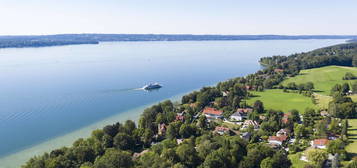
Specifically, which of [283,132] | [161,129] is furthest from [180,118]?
[283,132]

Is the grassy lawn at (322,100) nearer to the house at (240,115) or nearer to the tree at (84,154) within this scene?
the house at (240,115)

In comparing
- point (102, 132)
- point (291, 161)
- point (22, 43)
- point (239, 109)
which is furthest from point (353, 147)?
point (22, 43)

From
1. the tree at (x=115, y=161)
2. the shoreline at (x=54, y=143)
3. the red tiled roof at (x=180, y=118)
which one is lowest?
the shoreline at (x=54, y=143)

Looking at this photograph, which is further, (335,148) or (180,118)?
(180,118)

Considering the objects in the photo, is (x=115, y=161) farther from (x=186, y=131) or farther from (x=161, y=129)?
(x=161, y=129)

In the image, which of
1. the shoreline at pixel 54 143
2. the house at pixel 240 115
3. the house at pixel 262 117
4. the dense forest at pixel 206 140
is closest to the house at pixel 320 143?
the dense forest at pixel 206 140

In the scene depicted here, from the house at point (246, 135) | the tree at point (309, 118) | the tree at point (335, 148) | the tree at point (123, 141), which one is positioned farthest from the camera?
the tree at point (309, 118)

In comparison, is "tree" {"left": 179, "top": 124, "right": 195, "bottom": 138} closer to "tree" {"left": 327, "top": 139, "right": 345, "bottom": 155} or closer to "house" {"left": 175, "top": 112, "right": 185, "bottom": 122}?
"house" {"left": 175, "top": 112, "right": 185, "bottom": 122}
